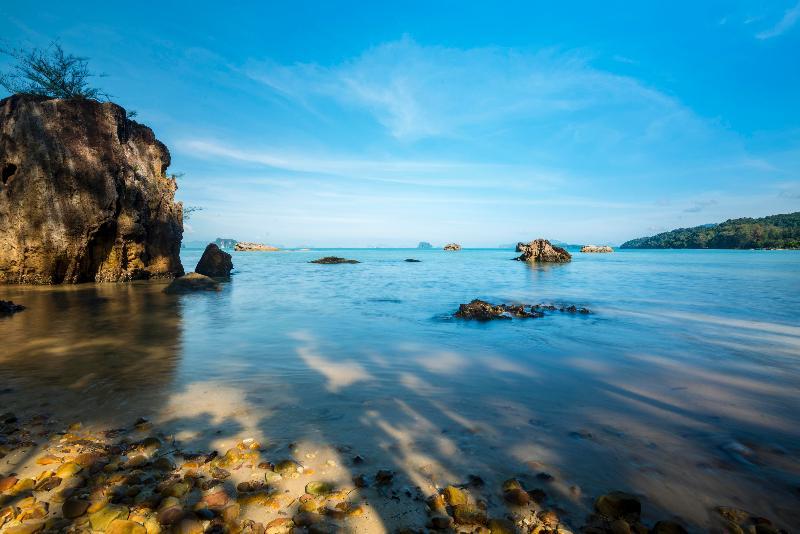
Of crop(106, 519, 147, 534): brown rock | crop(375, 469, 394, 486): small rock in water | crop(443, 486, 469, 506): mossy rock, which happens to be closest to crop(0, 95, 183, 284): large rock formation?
crop(106, 519, 147, 534): brown rock

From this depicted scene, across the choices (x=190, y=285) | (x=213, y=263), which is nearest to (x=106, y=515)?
(x=190, y=285)

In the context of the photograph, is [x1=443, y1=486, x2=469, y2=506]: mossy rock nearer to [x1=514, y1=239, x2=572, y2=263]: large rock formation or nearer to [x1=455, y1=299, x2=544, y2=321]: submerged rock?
[x1=455, y1=299, x2=544, y2=321]: submerged rock

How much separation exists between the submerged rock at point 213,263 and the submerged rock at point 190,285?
30.2ft

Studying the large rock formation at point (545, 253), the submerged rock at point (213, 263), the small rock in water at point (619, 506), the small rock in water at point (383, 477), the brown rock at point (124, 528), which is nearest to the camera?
the brown rock at point (124, 528)

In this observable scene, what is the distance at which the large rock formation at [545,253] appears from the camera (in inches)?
2419

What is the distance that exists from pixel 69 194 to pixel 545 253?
200ft

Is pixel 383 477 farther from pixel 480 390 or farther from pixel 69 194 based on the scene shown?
pixel 69 194

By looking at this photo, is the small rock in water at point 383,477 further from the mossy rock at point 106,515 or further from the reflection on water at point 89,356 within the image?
the reflection on water at point 89,356

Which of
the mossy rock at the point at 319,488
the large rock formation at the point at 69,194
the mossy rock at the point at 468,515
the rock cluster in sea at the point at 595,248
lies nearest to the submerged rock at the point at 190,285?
the large rock formation at the point at 69,194

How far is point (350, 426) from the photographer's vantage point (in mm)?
4484

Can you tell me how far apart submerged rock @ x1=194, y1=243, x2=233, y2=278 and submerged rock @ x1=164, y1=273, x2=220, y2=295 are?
9.20 m

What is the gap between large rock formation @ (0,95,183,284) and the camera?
2052cm

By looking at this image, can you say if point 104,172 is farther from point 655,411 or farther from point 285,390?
point 655,411

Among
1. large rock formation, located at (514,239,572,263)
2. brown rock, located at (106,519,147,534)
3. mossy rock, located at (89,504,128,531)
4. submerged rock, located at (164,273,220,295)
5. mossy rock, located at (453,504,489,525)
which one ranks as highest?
large rock formation, located at (514,239,572,263)
